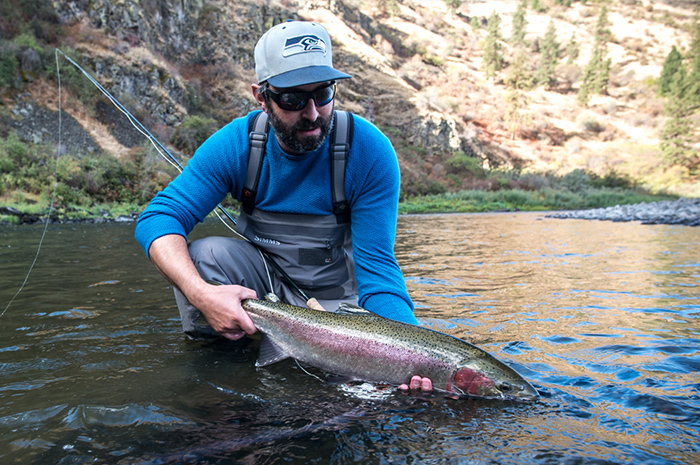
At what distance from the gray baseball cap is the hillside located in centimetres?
2076

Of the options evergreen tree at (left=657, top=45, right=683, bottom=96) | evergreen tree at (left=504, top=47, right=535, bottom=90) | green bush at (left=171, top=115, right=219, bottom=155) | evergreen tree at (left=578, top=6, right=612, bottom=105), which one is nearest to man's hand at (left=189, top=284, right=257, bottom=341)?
green bush at (left=171, top=115, right=219, bottom=155)

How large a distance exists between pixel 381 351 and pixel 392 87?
152 feet

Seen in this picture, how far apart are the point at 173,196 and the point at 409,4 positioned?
264 feet

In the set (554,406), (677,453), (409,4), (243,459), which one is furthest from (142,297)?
(409,4)

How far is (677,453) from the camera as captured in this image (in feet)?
5.96

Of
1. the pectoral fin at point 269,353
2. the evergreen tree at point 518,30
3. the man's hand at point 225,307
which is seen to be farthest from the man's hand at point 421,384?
the evergreen tree at point 518,30

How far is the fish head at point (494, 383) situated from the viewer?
230cm

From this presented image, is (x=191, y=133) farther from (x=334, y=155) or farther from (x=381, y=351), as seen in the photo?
(x=381, y=351)

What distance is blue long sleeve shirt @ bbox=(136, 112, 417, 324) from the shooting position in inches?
113

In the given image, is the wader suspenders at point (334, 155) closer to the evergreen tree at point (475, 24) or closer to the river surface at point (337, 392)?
the river surface at point (337, 392)

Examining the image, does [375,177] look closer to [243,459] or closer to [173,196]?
[173,196]

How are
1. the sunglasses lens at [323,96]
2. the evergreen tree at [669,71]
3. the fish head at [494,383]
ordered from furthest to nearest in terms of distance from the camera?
the evergreen tree at [669,71] → the sunglasses lens at [323,96] → the fish head at [494,383]

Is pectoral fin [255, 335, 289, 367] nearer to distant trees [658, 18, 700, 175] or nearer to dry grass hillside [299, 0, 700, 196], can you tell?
dry grass hillside [299, 0, 700, 196]

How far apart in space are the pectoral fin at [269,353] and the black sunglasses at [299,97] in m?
1.31
